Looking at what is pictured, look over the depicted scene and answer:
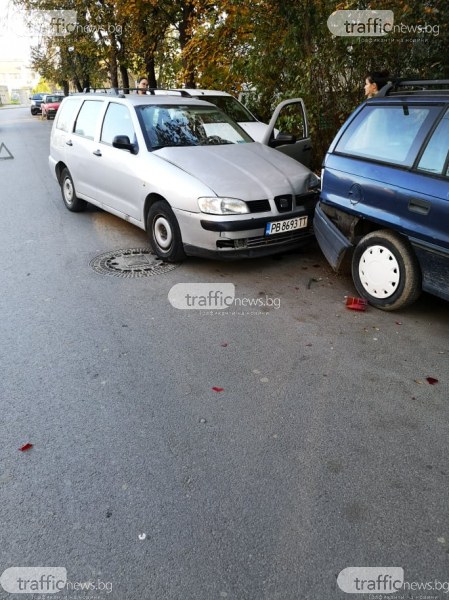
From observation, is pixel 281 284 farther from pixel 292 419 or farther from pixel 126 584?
pixel 126 584

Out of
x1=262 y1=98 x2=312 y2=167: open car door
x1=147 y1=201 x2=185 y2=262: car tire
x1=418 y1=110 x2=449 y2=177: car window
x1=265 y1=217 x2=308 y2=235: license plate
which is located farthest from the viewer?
x1=262 y1=98 x2=312 y2=167: open car door

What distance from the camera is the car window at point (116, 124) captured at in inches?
251

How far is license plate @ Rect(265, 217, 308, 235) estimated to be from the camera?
542 cm

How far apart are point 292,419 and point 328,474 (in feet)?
1.70

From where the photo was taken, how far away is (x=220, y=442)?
2.97 m

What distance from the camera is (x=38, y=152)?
17.7 meters

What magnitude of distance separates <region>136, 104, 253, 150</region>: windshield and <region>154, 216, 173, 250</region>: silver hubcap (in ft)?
3.07

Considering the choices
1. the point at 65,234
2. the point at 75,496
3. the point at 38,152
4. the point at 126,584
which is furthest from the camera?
the point at 38,152

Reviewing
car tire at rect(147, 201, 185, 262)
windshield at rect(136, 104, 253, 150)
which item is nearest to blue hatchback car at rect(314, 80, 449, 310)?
car tire at rect(147, 201, 185, 262)

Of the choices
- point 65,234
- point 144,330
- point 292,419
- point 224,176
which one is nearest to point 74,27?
point 65,234

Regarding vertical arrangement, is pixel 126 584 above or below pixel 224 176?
below

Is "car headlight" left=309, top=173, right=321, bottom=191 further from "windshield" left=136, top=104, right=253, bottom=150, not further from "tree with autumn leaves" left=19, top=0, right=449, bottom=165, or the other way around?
"tree with autumn leaves" left=19, top=0, right=449, bottom=165

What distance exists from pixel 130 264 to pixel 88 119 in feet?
9.12

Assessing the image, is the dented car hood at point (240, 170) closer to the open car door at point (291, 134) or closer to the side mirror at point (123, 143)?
the side mirror at point (123, 143)
